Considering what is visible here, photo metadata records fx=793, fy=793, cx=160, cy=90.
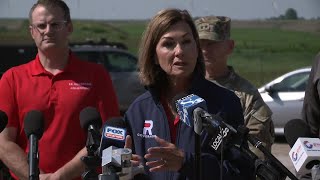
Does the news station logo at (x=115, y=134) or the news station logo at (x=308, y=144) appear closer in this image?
the news station logo at (x=308, y=144)

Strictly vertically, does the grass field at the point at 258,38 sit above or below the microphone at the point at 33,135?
below

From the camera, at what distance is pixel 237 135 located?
10.4 ft

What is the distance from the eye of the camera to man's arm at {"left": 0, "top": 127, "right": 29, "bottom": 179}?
475cm

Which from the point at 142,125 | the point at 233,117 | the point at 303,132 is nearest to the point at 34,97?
the point at 142,125

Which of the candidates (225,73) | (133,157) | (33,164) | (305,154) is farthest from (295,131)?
(225,73)

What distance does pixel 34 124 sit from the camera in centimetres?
376

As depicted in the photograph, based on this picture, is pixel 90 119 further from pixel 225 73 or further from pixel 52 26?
pixel 225 73

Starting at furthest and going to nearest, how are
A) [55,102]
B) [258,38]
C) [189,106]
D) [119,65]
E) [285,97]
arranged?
[258,38] → [119,65] → [285,97] → [55,102] → [189,106]

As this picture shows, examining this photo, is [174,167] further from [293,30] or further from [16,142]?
[293,30]

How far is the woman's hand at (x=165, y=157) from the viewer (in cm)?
345

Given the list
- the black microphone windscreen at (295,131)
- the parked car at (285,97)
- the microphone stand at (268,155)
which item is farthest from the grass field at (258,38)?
the microphone stand at (268,155)

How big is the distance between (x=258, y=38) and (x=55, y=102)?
42.0 m

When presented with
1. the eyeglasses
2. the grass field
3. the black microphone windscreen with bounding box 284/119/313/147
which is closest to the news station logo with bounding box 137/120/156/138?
the black microphone windscreen with bounding box 284/119/313/147

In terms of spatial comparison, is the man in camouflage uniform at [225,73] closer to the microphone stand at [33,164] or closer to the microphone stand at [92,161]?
the microphone stand at [92,161]
